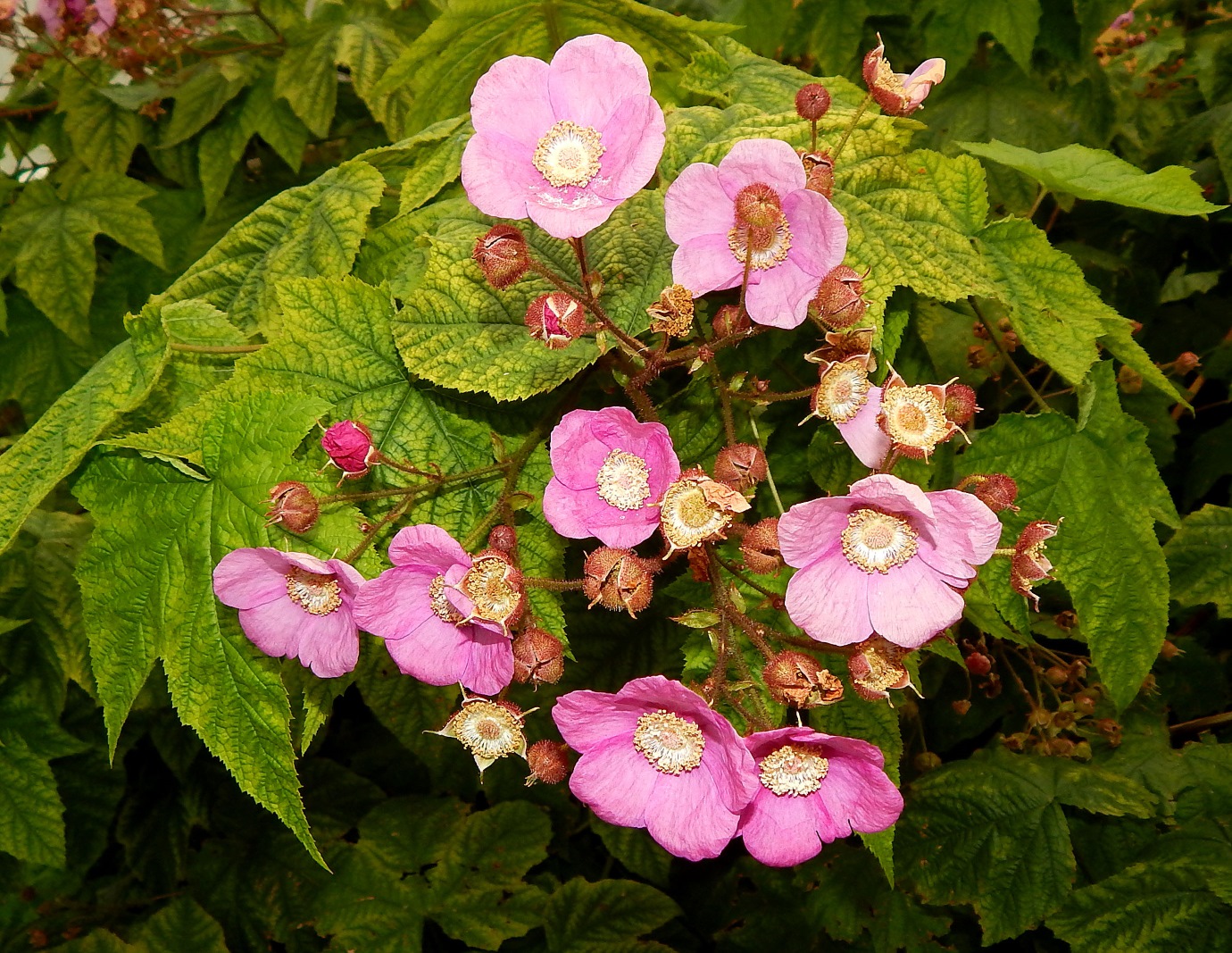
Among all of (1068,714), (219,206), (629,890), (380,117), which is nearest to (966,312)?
(1068,714)

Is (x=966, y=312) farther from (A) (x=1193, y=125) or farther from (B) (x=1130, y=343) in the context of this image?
(A) (x=1193, y=125)

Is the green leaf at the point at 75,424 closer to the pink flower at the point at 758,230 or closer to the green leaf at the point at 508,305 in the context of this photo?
the green leaf at the point at 508,305

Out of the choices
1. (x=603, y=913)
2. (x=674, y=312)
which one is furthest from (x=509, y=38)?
(x=603, y=913)

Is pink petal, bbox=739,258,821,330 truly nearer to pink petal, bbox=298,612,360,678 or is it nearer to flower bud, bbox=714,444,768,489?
flower bud, bbox=714,444,768,489

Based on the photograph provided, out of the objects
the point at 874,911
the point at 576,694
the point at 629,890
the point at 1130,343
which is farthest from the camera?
the point at 629,890

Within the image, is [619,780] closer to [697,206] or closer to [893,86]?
[697,206]

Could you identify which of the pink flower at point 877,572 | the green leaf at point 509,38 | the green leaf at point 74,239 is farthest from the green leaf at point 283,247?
the green leaf at point 74,239

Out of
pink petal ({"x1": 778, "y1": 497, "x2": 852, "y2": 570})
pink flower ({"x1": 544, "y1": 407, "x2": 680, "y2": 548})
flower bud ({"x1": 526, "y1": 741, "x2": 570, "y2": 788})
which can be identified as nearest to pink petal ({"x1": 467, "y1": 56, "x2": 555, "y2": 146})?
pink flower ({"x1": 544, "y1": 407, "x2": 680, "y2": 548})
